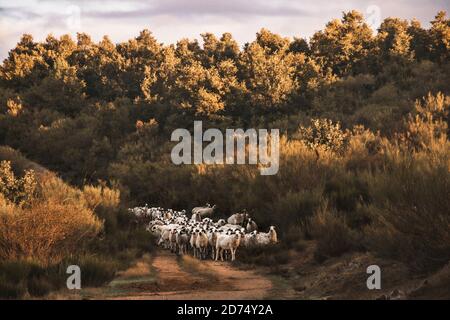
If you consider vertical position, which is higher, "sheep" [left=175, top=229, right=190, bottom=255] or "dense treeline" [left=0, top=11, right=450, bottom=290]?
"dense treeline" [left=0, top=11, right=450, bottom=290]

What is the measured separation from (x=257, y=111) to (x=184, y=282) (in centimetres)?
3218

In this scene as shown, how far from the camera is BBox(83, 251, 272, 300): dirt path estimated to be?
44.4 ft

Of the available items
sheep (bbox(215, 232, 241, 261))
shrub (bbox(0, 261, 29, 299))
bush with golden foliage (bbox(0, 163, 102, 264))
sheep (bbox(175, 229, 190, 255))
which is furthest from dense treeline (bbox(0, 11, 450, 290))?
shrub (bbox(0, 261, 29, 299))

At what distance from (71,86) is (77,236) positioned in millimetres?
41800

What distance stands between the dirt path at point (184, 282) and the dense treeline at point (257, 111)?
9.15 feet

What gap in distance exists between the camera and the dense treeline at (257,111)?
74.4 ft

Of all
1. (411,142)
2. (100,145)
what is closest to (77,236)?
(411,142)

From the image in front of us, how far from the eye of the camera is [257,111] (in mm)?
46688

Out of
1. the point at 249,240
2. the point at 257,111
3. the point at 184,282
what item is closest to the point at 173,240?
the point at 249,240

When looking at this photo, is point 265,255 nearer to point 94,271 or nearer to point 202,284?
point 202,284

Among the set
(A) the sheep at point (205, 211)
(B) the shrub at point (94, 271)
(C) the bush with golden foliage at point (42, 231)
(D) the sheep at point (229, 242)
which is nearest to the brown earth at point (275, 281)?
(B) the shrub at point (94, 271)

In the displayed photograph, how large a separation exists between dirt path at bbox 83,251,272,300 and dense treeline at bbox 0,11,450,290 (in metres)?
2.79

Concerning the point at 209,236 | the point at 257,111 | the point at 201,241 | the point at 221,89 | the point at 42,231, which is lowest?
the point at 201,241

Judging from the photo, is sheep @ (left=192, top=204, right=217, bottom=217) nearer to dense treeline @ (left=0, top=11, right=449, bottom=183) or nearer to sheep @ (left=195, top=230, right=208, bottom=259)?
sheep @ (left=195, top=230, right=208, bottom=259)
